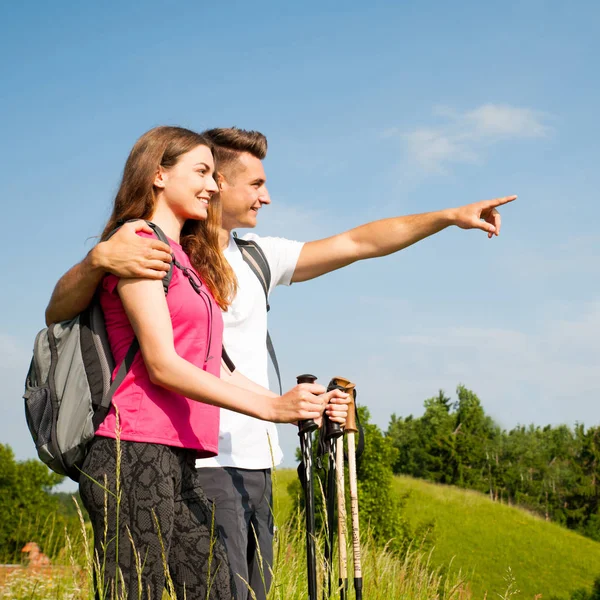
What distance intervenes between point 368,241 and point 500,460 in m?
49.7

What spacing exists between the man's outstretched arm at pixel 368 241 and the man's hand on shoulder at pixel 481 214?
39 mm

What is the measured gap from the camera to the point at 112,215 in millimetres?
2570

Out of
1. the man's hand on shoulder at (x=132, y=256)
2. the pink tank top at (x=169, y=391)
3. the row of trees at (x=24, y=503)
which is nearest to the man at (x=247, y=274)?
the man's hand on shoulder at (x=132, y=256)

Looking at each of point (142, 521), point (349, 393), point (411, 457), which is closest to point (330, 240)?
point (349, 393)

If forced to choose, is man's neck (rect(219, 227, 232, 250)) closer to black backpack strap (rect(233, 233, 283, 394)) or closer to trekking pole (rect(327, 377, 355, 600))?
black backpack strap (rect(233, 233, 283, 394))

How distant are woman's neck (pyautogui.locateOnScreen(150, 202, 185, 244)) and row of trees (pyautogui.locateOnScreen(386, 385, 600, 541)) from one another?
124 ft

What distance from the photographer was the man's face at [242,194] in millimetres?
3482

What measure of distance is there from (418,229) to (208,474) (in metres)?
1.61

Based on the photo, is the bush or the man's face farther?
the bush

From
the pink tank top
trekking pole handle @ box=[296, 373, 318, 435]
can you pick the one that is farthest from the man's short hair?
trekking pole handle @ box=[296, 373, 318, 435]

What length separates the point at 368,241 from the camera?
3.72m

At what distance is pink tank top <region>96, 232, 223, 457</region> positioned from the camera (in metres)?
2.17

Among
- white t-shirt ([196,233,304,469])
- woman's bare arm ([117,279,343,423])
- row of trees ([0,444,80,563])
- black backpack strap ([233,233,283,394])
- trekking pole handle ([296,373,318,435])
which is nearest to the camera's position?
woman's bare arm ([117,279,343,423])

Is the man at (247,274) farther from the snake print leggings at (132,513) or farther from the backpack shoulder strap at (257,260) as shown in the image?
the snake print leggings at (132,513)
